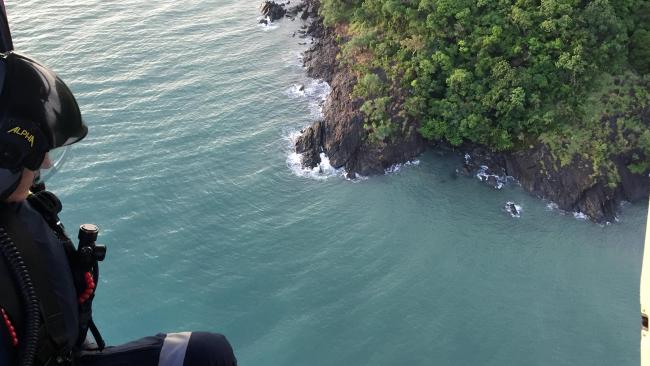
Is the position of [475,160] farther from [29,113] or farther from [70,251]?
[29,113]

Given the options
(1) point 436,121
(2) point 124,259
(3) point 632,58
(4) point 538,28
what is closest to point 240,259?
(2) point 124,259

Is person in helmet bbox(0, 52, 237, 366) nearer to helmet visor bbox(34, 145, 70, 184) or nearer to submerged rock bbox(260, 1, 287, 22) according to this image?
helmet visor bbox(34, 145, 70, 184)

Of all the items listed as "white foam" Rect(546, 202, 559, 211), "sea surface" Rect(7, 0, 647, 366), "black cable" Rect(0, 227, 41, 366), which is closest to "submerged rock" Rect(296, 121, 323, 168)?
"sea surface" Rect(7, 0, 647, 366)

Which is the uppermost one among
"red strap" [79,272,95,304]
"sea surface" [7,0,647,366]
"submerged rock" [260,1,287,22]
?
"red strap" [79,272,95,304]

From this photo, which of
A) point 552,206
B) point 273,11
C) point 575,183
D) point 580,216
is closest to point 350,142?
point 552,206

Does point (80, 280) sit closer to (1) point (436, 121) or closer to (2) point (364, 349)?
(2) point (364, 349)
